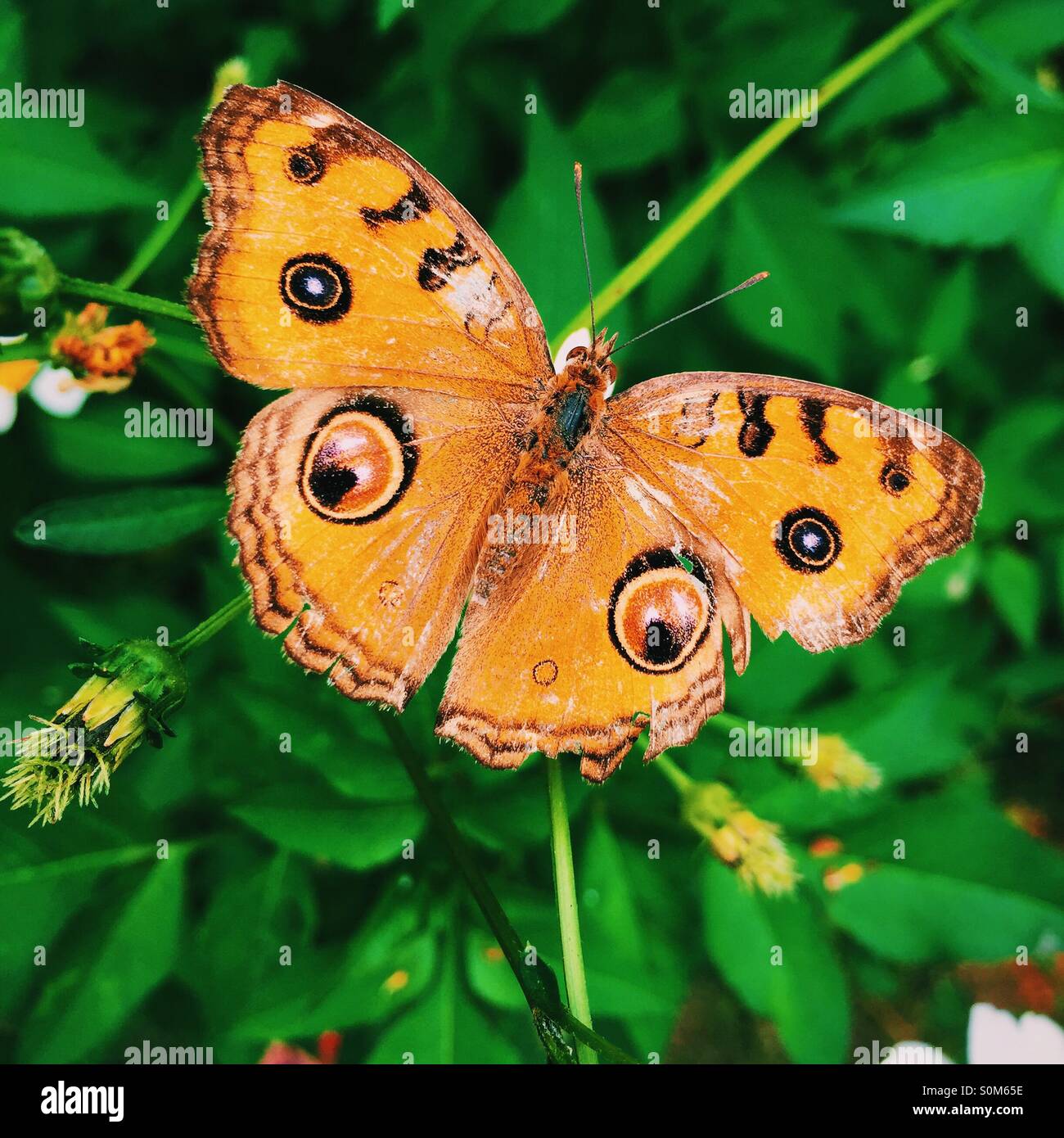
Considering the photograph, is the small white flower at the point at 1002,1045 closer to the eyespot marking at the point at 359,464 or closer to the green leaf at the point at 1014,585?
the green leaf at the point at 1014,585

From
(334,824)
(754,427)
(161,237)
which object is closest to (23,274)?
(161,237)

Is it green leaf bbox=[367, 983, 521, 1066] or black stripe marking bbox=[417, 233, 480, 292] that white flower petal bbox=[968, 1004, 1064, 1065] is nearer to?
green leaf bbox=[367, 983, 521, 1066]

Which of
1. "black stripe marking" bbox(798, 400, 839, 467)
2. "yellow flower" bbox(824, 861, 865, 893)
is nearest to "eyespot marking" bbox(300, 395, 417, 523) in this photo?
"black stripe marking" bbox(798, 400, 839, 467)

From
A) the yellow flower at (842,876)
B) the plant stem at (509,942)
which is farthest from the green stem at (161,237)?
the yellow flower at (842,876)

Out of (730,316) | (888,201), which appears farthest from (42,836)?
(888,201)

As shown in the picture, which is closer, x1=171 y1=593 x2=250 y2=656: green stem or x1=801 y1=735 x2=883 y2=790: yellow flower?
x1=171 y1=593 x2=250 y2=656: green stem

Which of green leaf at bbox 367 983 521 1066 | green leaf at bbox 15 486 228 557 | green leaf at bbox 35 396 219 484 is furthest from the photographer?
green leaf at bbox 35 396 219 484

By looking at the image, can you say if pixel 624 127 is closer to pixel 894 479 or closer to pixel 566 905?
pixel 894 479
